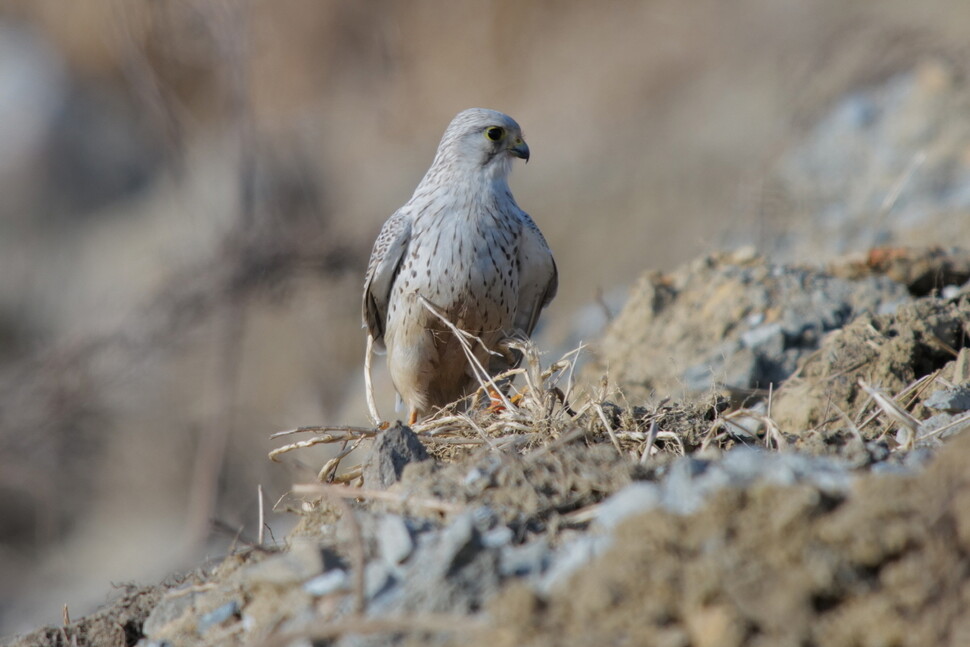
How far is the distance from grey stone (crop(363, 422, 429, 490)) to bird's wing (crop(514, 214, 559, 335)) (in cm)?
174

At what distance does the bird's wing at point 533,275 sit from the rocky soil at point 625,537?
1137 millimetres

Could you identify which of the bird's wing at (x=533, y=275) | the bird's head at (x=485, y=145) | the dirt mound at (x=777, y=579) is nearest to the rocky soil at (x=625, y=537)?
the dirt mound at (x=777, y=579)

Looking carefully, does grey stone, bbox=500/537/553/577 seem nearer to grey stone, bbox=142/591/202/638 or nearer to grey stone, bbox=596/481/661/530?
grey stone, bbox=596/481/661/530

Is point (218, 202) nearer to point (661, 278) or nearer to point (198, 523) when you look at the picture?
point (198, 523)

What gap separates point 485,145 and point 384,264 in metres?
0.69

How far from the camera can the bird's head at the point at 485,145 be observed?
14.4 feet

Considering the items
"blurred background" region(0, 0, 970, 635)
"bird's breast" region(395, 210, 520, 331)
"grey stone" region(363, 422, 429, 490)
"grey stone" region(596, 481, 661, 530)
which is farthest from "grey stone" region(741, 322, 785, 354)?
"grey stone" region(596, 481, 661, 530)

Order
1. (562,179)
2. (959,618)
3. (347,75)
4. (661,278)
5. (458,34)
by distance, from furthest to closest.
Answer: (347,75) < (458,34) < (562,179) < (661,278) < (959,618)

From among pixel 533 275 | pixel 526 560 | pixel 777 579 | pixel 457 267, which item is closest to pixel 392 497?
pixel 526 560

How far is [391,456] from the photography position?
271 cm

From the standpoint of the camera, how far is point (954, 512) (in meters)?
1.76

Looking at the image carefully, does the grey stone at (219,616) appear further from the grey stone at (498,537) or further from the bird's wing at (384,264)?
the bird's wing at (384,264)

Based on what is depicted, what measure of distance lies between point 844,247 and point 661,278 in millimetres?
1727

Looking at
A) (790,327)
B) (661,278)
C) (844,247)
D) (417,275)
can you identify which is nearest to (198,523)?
Answer: (417,275)
